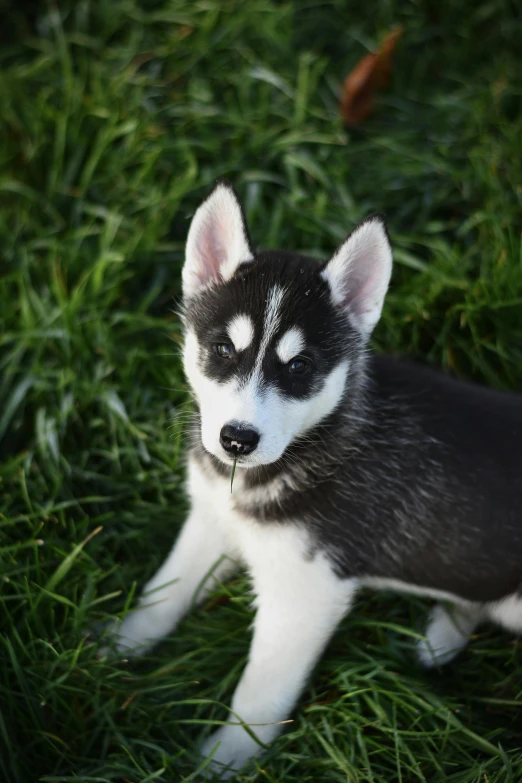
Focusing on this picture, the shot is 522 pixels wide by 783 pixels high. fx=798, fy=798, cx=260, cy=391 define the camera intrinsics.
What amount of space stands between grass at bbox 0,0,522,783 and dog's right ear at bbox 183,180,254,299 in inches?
41.6

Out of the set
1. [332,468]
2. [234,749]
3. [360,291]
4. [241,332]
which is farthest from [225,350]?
[234,749]

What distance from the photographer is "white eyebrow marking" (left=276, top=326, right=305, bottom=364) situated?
9.87 feet

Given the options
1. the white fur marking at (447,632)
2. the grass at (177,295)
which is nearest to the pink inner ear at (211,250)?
the grass at (177,295)

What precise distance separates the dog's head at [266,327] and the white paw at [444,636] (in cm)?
125

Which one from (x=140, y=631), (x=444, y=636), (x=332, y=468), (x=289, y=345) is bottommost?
(x=140, y=631)

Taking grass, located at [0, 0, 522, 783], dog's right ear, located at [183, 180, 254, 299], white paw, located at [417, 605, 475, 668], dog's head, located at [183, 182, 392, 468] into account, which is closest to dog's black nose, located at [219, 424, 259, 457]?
dog's head, located at [183, 182, 392, 468]

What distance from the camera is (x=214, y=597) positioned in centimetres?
391

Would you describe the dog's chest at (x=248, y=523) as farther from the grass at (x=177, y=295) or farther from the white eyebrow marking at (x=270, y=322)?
the white eyebrow marking at (x=270, y=322)

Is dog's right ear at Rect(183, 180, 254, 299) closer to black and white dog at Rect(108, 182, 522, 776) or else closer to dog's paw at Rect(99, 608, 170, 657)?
black and white dog at Rect(108, 182, 522, 776)

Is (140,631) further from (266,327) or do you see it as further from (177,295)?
(177,295)

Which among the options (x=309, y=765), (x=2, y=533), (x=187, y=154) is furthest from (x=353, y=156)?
(x=309, y=765)

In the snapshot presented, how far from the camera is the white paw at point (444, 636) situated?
12.2 feet

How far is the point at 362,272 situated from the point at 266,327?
516 millimetres

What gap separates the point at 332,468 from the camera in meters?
3.42
